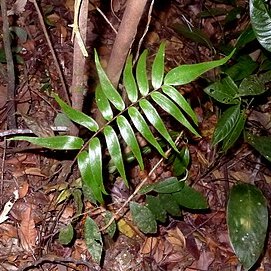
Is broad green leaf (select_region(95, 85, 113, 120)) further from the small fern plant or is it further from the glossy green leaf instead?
the glossy green leaf

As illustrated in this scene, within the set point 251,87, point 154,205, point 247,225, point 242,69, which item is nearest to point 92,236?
point 154,205

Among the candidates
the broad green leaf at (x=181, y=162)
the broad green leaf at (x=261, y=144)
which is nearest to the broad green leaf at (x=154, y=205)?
the broad green leaf at (x=181, y=162)

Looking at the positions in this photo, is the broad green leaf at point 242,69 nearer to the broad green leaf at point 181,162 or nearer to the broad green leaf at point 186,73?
the broad green leaf at point 181,162

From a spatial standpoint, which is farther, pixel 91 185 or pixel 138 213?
pixel 138 213

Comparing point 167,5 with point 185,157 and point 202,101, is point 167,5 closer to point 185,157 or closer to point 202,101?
point 202,101

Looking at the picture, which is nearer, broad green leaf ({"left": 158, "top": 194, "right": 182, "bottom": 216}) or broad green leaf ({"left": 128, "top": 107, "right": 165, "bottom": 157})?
broad green leaf ({"left": 128, "top": 107, "right": 165, "bottom": 157})

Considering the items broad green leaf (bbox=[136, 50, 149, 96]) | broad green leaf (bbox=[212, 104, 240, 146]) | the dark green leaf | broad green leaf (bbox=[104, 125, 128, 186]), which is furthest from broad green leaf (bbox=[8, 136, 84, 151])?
the dark green leaf

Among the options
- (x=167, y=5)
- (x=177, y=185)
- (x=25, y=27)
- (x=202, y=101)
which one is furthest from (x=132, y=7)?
(x=167, y=5)
